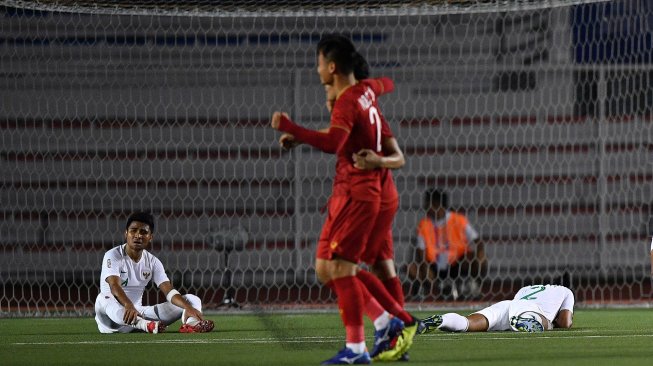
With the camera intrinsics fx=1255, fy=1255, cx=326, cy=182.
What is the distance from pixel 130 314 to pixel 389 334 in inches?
112

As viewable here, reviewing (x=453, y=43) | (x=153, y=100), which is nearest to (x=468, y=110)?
(x=453, y=43)

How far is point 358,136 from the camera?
17.5ft

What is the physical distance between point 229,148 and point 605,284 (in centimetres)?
414

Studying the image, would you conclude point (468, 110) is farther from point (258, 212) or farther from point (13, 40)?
point (13, 40)

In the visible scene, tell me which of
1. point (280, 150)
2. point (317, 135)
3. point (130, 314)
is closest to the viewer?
point (317, 135)

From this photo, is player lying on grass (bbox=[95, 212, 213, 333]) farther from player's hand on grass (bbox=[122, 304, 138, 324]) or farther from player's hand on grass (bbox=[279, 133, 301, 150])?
player's hand on grass (bbox=[279, 133, 301, 150])

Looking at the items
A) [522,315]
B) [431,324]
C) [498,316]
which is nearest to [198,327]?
[431,324]

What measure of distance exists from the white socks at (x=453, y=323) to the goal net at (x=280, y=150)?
478 centimetres

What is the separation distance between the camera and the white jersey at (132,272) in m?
8.30

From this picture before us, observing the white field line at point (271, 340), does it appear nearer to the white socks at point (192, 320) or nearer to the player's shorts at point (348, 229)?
the white socks at point (192, 320)

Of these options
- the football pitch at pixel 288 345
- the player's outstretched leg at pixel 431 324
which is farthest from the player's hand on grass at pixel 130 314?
the player's outstretched leg at pixel 431 324

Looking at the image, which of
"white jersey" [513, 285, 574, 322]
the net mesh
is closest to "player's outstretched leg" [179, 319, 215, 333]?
"white jersey" [513, 285, 574, 322]

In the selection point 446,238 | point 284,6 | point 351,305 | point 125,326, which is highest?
point 284,6

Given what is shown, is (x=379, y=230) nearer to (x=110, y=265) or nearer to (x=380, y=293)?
(x=380, y=293)
